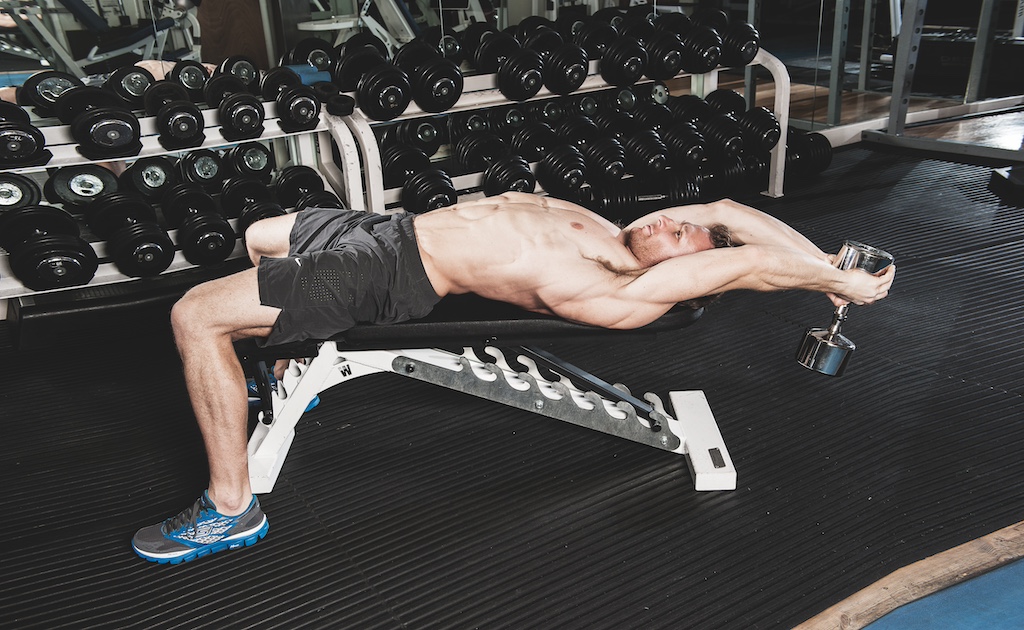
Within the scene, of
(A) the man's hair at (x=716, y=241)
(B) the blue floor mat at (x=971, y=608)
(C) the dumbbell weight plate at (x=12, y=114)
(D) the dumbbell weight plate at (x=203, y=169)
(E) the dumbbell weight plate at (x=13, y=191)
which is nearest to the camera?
(B) the blue floor mat at (x=971, y=608)

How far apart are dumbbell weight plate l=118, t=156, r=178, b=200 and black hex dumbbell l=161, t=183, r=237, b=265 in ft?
0.53

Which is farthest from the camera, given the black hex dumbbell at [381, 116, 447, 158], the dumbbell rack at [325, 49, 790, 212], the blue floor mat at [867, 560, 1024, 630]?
the black hex dumbbell at [381, 116, 447, 158]

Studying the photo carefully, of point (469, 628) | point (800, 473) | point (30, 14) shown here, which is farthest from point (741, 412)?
point (30, 14)

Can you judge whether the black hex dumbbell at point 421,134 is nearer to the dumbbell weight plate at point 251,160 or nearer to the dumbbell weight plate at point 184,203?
the dumbbell weight plate at point 251,160

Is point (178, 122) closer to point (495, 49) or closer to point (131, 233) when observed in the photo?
point (131, 233)


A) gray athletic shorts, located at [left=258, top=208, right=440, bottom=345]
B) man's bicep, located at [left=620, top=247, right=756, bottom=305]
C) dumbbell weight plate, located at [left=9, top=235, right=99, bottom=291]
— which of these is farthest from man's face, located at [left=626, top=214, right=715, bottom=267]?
dumbbell weight plate, located at [left=9, top=235, right=99, bottom=291]

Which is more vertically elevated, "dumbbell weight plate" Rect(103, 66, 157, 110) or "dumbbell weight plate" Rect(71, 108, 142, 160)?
"dumbbell weight plate" Rect(103, 66, 157, 110)

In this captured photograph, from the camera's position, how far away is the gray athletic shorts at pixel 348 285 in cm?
177

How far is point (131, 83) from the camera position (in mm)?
3439

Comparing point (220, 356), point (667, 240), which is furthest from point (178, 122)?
point (667, 240)

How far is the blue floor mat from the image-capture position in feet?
4.95

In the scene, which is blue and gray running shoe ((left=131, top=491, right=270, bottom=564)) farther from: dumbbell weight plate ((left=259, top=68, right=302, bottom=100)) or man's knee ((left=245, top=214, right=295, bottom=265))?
dumbbell weight plate ((left=259, top=68, right=302, bottom=100))

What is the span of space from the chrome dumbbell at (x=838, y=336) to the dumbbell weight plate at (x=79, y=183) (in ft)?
9.49

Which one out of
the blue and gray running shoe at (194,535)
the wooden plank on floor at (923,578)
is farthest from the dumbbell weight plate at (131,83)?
the wooden plank on floor at (923,578)
